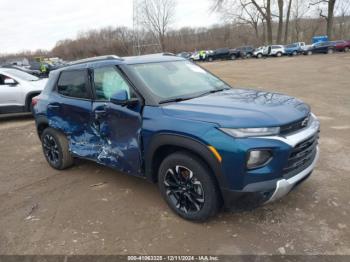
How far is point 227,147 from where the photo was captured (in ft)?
9.37

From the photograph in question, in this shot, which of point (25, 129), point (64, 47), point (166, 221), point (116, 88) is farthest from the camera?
point (64, 47)

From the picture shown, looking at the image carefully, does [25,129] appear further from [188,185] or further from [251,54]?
[251,54]

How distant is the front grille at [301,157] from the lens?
2990 millimetres

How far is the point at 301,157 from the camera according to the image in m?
3.14

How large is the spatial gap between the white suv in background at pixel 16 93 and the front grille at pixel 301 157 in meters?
8.40

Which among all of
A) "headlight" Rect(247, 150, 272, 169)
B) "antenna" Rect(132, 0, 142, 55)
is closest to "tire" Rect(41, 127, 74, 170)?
"headlight" Rect(247, 150, 272, 169)

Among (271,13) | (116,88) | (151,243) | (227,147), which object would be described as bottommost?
(151,243)

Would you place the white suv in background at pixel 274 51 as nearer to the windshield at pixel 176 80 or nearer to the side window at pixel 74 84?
the windshield at pixel 176 80

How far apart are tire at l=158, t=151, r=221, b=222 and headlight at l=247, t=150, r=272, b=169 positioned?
44cm

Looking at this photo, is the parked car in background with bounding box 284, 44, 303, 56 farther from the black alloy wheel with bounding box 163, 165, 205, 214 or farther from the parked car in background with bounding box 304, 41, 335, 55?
the black alloy wheel with bounding box 163, 165, 205, 214

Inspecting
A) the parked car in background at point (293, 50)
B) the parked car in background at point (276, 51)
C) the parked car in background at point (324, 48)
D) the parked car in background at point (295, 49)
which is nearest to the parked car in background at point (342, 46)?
the parked car in background at point (324, 48)

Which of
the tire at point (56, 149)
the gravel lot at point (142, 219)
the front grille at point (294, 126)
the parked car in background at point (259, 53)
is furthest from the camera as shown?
the parked car in background at point (259, 53)

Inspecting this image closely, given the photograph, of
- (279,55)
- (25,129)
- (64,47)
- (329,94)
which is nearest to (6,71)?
(25,129)

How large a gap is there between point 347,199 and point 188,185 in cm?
192
